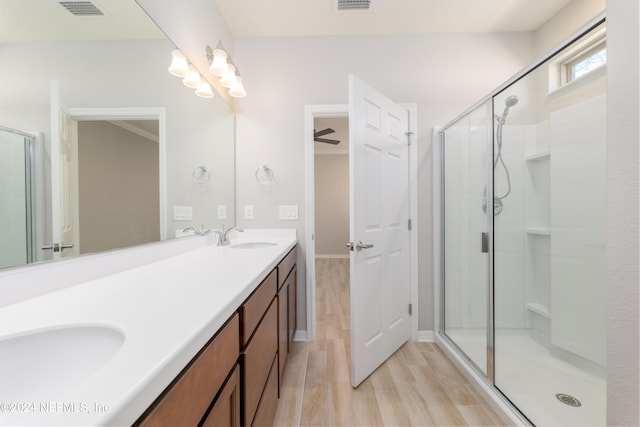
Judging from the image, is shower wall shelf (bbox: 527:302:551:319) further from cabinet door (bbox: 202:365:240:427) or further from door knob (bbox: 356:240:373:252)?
cabinet door (bbox: 202:365:240:427)

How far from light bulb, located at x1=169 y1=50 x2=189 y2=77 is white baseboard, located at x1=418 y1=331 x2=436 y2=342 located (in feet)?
8.39

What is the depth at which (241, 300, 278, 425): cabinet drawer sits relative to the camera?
829mm

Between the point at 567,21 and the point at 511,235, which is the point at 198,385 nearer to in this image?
the point at 511,235

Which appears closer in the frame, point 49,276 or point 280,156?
point 49,276

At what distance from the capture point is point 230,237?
6.89ft

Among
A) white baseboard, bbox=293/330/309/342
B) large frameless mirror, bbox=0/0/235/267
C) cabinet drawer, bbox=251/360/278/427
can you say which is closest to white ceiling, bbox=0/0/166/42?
large frameless mirror, bbox=0/0/235/267

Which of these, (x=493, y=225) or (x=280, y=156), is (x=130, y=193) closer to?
(x=280, y=156)

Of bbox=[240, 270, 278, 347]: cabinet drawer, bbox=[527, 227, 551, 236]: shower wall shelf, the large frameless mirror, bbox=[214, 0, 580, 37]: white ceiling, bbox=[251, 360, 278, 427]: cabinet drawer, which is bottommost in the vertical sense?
bbox=[251, 360, 278, 427]: cabinet drawer

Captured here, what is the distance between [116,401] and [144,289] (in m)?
0.57

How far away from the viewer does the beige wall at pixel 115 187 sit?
0.90 meters

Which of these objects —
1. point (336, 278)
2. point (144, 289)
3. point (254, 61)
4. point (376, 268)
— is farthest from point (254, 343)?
point (336, 278)

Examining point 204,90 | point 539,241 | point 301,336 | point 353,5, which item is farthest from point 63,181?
point 539,241

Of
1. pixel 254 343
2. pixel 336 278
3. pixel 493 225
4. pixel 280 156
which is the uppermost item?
pixel 280 156

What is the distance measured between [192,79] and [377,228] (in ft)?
4.96
